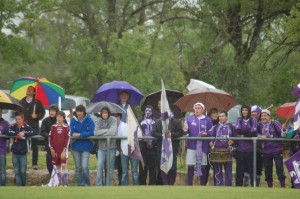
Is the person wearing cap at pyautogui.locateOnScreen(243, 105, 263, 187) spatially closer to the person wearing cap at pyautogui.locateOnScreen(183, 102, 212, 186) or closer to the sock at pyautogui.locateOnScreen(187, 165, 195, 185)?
the person wearing cap at pyautogui.locateOnScreen(183, 102, 212, 186)

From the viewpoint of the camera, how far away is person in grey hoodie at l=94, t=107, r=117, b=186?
896 inches

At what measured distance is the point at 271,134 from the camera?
75.4 feet

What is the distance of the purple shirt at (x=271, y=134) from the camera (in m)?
22.9

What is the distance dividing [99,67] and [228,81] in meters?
10.9

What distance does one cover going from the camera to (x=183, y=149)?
82.7 ft

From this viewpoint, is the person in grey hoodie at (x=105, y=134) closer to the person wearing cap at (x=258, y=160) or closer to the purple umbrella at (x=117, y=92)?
the purple umbrella at (x=117, y=92)

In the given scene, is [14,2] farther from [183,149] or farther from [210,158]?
[210,158]

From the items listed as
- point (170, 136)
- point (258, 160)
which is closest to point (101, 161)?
point (170, 136)

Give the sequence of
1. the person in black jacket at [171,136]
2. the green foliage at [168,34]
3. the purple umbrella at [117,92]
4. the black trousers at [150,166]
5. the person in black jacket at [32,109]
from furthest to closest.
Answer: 1. the green foliage at [168,34]
2. the purple umbrella at [117,92]
3. the person in black jacket at [32,109]
4. the black trousers at [150,166]
5. the person in black jacket at [171,136]

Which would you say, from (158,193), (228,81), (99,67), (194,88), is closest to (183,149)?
(194,88)

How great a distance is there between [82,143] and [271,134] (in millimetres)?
4215

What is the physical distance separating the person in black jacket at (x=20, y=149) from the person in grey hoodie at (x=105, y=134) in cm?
160

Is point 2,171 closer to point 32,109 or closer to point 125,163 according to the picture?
point 32,109

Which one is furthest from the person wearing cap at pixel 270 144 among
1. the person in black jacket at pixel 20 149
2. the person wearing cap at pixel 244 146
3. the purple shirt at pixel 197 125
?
the person in black jacket at pixel 20 149
